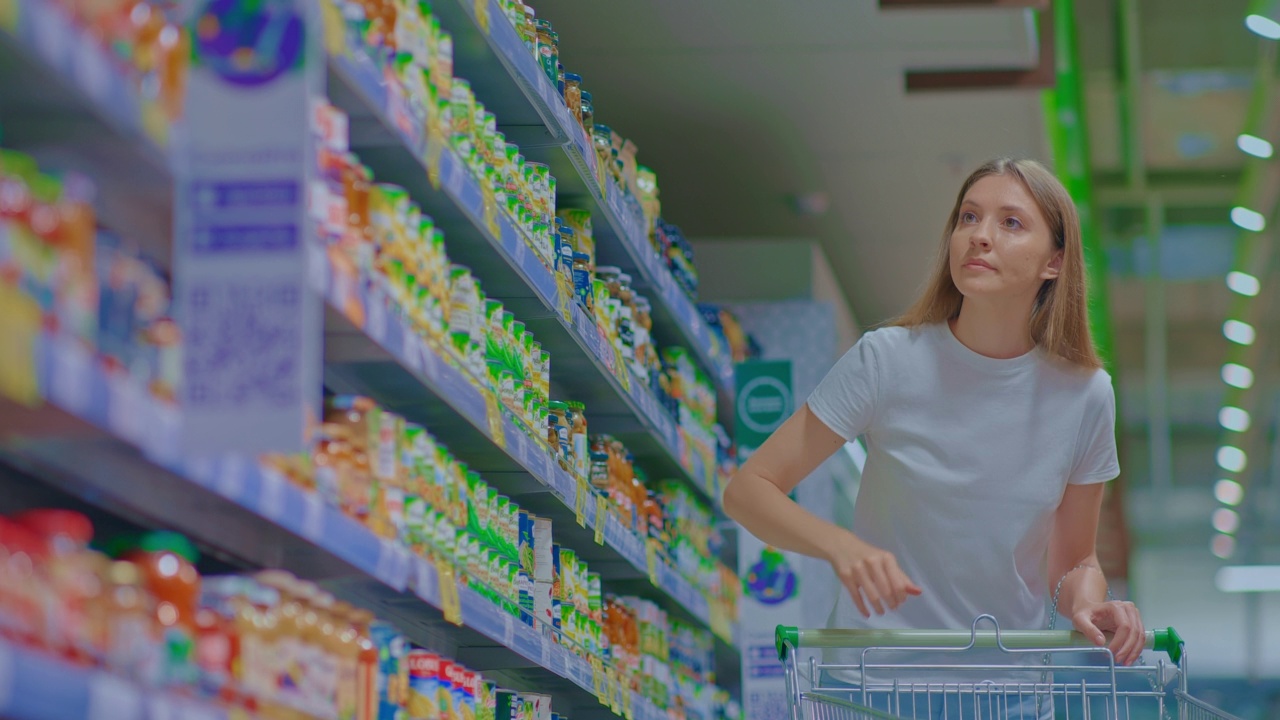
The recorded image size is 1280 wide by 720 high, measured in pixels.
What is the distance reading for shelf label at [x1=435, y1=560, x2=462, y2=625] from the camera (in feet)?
8.96

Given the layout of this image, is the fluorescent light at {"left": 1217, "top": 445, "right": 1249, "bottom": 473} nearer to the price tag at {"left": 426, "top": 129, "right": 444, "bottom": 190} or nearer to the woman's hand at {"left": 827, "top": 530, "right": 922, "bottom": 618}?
the woman's hand at {"left": 827, "top": 530, "right": 922, "bottom": 618}

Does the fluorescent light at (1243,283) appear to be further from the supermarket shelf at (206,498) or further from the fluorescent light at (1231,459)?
the supermarket shelf at (206,498)

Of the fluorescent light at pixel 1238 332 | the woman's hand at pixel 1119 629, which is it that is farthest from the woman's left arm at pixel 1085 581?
the fluorescent light at pixel 1238 332

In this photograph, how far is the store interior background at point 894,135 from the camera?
5570 mm

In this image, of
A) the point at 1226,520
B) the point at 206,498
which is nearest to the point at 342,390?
the point at 206,498

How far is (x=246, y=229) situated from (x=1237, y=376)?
11.9 m

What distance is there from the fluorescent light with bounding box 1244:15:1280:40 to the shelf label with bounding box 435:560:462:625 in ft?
19.5

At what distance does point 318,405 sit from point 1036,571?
4.57 ft

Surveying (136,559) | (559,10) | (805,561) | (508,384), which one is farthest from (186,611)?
(805,561)

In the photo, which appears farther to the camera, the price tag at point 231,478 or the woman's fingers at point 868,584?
the woman's fingers at point 868,584

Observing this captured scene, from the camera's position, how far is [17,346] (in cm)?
151

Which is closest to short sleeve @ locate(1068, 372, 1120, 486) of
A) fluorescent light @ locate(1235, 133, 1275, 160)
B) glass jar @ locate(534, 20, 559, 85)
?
glass jar @ locate(534, 20, 559, 85)

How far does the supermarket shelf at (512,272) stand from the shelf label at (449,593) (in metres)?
0.64

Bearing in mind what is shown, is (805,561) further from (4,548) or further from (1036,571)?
(4,548)
